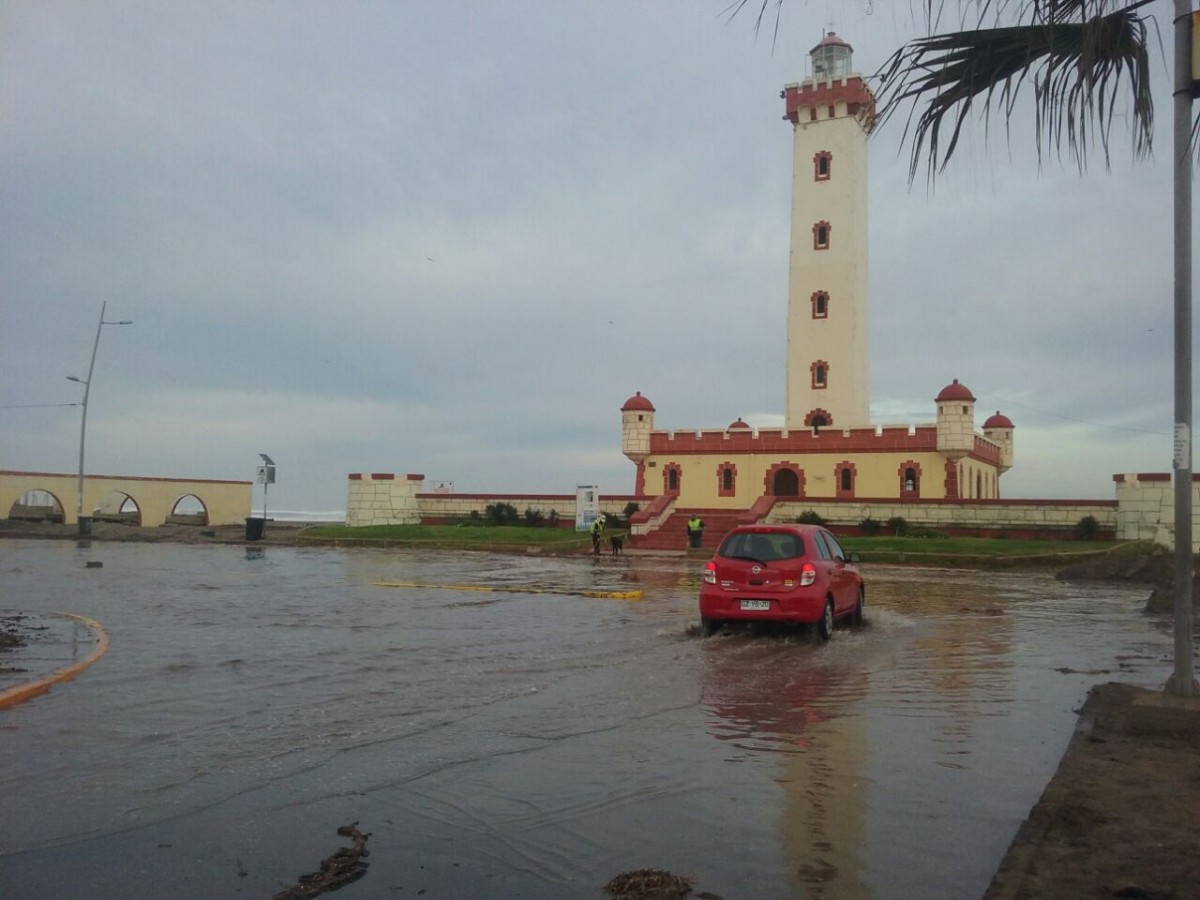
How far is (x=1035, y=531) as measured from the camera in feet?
Result: 124

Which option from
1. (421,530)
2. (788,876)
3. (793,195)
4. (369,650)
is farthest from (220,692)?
(793,195)

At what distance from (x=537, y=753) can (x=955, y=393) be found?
3983 cm

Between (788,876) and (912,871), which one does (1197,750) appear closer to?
(912,871)

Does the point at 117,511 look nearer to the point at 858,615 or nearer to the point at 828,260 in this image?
the point at 828,260

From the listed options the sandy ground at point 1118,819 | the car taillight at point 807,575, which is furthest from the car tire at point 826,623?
the sandy ground at point 1118,819

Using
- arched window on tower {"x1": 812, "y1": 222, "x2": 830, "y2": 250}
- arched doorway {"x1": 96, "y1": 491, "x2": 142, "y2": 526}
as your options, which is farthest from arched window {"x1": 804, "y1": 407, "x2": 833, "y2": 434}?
arched doorway {"x1": 96, "y1": 491, "x2": 142, "y2": 526}

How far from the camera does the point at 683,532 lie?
4266cm

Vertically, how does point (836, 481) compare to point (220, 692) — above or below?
above

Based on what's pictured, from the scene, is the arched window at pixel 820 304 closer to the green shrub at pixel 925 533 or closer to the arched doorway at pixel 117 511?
the green shrub at pixel 925 533

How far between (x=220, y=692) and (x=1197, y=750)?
25.2 ft

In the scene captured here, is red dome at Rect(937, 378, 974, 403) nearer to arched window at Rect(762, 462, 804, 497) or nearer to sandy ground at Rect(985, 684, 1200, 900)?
arched window at Rect(762, 462, 804, 497)

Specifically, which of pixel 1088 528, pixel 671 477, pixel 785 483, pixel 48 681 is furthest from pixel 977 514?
pixel 48 681

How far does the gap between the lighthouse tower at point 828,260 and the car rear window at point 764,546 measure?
34.2 meters

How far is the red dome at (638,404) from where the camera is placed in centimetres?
5022
